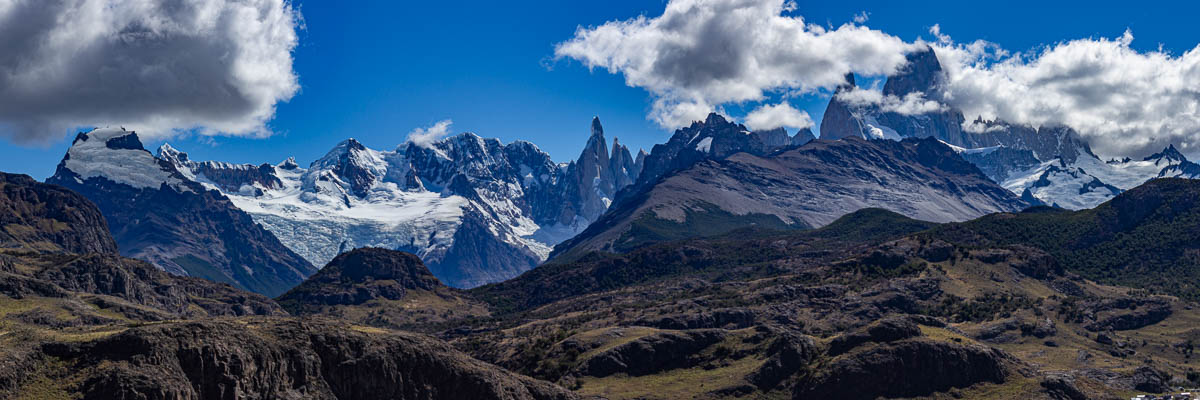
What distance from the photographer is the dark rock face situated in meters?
155

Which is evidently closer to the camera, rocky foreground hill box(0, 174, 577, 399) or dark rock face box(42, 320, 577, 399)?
rocky foreground hill box(0, 174, 577, 399)

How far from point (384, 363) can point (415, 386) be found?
7.75 m

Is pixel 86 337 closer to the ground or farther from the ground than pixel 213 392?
farther from the ground

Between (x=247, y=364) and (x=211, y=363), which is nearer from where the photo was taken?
(x=211, y=363)

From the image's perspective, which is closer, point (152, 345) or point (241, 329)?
point (152, 345)

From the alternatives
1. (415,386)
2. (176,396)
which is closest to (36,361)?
(176,396)

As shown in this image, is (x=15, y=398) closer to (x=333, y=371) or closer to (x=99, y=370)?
(x=99, y=370)

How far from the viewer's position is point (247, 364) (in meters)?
171

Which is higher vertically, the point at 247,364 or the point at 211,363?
the point at 211,363

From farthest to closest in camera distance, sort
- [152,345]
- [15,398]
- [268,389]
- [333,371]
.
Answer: [333,371] < [268,389] < [152,345] < [15,398]

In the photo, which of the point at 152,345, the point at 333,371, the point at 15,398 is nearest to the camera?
the point at 15,398

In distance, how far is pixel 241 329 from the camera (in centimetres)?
17925

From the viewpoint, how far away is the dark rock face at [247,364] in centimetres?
15538

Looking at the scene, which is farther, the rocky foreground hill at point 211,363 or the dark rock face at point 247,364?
the dark rock face at point 247,364
